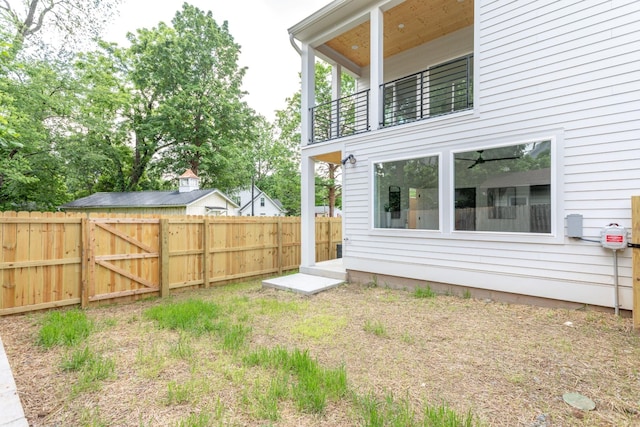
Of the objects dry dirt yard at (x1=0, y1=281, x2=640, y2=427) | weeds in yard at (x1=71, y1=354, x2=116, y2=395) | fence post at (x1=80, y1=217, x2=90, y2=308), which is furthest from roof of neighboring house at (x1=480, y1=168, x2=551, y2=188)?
fence post at (x1=80, y1=217, x2=90, y2=308)

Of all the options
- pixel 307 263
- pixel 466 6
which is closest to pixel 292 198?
pixel 307 263

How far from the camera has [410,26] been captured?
7000 mm

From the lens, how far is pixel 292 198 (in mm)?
27062

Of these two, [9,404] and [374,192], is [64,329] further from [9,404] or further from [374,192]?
[374,192]

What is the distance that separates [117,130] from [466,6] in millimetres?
22655

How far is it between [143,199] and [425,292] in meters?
19.1

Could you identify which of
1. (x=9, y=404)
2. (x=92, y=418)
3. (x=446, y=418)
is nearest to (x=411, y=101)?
(x=446, y=418)

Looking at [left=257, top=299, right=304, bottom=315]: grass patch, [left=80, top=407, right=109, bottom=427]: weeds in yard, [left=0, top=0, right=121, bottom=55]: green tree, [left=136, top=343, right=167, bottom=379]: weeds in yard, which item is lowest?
[left=257, top=299, right=304, bottom=315]: grass patch

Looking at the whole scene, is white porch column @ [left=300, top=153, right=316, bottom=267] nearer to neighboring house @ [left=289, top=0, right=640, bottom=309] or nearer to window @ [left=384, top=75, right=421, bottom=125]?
neighboring house @ [left=289, top=0, right=640, bottom=309]

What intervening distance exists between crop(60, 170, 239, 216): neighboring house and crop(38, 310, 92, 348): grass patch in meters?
14.0

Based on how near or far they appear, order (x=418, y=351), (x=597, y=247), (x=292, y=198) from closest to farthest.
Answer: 1. (x=418, y=351)
2. (x=597, y=247)
3. (x=292, y=198)

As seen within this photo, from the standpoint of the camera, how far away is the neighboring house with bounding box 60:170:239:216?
59.7 feet

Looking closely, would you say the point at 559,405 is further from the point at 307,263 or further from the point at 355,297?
the point at 307,263

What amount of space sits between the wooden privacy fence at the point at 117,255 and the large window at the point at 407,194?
343 cm
